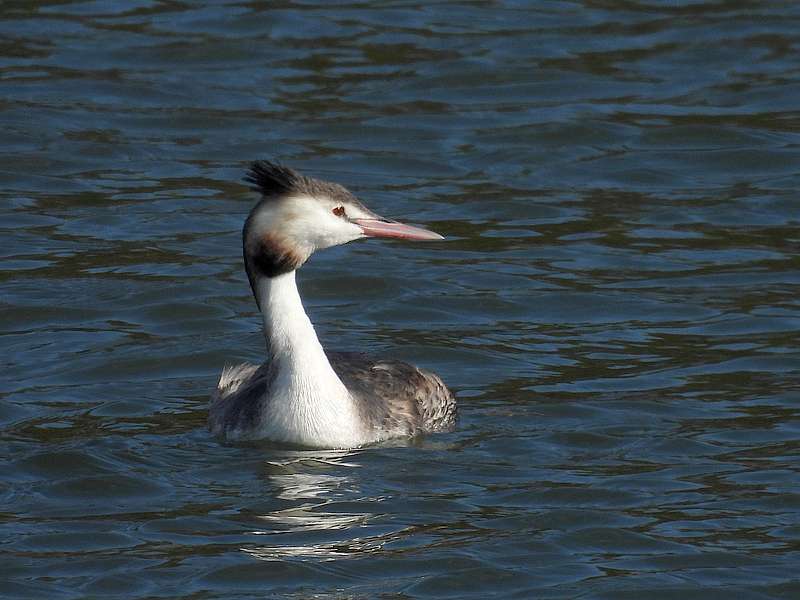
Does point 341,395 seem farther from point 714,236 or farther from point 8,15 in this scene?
point 8,15

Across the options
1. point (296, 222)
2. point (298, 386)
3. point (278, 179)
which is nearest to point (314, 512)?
point (298, 386)

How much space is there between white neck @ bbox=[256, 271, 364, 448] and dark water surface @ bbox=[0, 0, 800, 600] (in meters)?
0.14

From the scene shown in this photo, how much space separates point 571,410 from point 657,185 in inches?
186

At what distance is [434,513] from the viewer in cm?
882

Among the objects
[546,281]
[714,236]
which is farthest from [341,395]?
[714,236]

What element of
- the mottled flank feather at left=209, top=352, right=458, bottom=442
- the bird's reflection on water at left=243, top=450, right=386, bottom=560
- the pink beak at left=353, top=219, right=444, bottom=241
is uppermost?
the pink beak at left=353, top=219, right=444, bottom=241

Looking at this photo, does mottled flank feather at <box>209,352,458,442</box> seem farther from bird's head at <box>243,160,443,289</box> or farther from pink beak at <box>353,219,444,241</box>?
pink beak at <box>353,219,444,241</box>

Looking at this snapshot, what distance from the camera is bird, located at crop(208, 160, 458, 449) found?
31.4 feet

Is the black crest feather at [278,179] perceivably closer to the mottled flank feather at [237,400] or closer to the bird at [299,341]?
the bird at [299,341]

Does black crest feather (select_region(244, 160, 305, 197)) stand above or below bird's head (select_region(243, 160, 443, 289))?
above

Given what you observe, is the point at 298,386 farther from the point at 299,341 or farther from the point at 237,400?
the point at 237,400

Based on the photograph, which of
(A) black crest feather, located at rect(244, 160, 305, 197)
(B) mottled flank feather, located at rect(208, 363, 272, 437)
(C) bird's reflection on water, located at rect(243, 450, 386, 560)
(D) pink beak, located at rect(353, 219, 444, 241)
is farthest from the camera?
(B) mottled flank feather, located at rect(208, 363, 272, 437)

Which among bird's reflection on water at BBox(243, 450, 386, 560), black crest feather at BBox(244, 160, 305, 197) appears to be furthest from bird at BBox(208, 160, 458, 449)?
bird's reflection on water at BBox(243, 450, 386, 560)

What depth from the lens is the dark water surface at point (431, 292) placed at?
27.7ft
